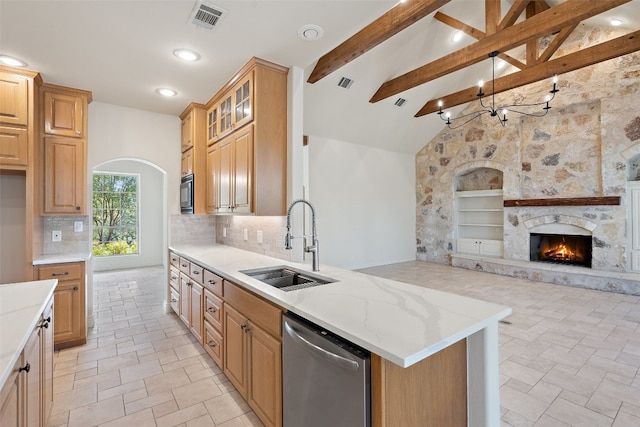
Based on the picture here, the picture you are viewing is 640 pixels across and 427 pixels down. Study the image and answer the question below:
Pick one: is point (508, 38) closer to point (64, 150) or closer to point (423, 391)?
point (423, 391)

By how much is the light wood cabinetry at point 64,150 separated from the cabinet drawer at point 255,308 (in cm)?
232

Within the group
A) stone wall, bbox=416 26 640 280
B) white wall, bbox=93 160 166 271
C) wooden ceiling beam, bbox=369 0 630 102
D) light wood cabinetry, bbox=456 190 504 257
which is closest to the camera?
wooden ceiling beam, bbox=369 0 630 102

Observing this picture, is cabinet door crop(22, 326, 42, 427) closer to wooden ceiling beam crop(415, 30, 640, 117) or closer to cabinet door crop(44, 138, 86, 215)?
cabinet door crop(44, 138, 86, 215)

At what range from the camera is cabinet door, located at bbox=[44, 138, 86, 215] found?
127 inches

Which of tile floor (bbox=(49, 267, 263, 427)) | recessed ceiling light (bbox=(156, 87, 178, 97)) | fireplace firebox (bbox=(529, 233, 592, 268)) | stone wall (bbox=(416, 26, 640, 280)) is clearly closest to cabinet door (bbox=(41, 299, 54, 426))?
tile floor (bbox=(49, 267, 263, 427))

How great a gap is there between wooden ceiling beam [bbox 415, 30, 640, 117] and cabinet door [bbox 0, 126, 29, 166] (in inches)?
250

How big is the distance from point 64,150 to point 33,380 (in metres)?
2.77

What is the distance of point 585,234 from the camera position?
18.7ft

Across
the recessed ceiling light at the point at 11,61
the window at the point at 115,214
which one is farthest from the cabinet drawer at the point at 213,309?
the window at the point at 115,214

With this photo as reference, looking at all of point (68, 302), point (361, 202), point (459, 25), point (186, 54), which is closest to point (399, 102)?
point (459, 25)

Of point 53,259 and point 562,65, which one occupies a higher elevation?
point 562,65

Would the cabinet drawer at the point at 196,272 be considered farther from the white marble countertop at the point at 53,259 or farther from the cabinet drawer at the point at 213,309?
the white marble countertop at the point at 53,259

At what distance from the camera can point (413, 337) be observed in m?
1.14

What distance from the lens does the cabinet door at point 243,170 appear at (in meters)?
2.83
